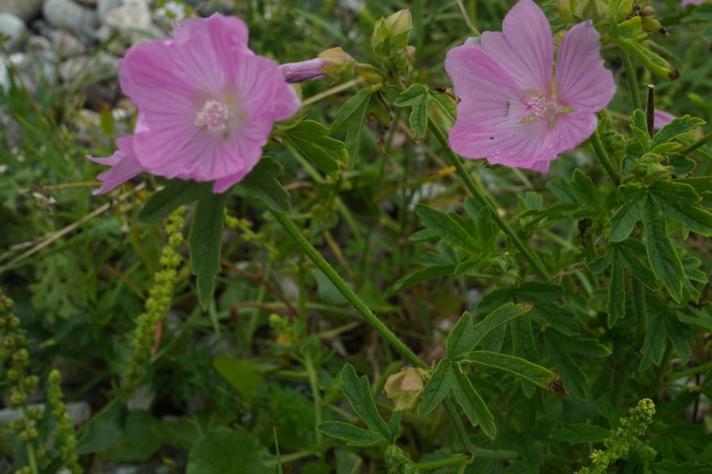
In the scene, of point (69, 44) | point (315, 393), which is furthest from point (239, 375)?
A: point (69, 44)

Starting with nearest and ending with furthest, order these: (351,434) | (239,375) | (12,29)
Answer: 1. (351,434)
2. (239,375)
3. (12,29)

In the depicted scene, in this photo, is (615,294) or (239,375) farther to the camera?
(239,375)

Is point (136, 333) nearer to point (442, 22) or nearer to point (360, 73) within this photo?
point (360, 73)

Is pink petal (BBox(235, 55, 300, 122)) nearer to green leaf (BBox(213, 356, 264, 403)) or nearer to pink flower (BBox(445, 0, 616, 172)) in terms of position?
pink flower (BBox(445, 0, 616, 172))

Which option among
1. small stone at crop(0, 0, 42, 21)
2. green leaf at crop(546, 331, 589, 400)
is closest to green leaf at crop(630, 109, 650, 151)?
green leaf at crop(546, 331, 589, 400)

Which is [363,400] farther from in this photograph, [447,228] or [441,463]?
[447,228]
